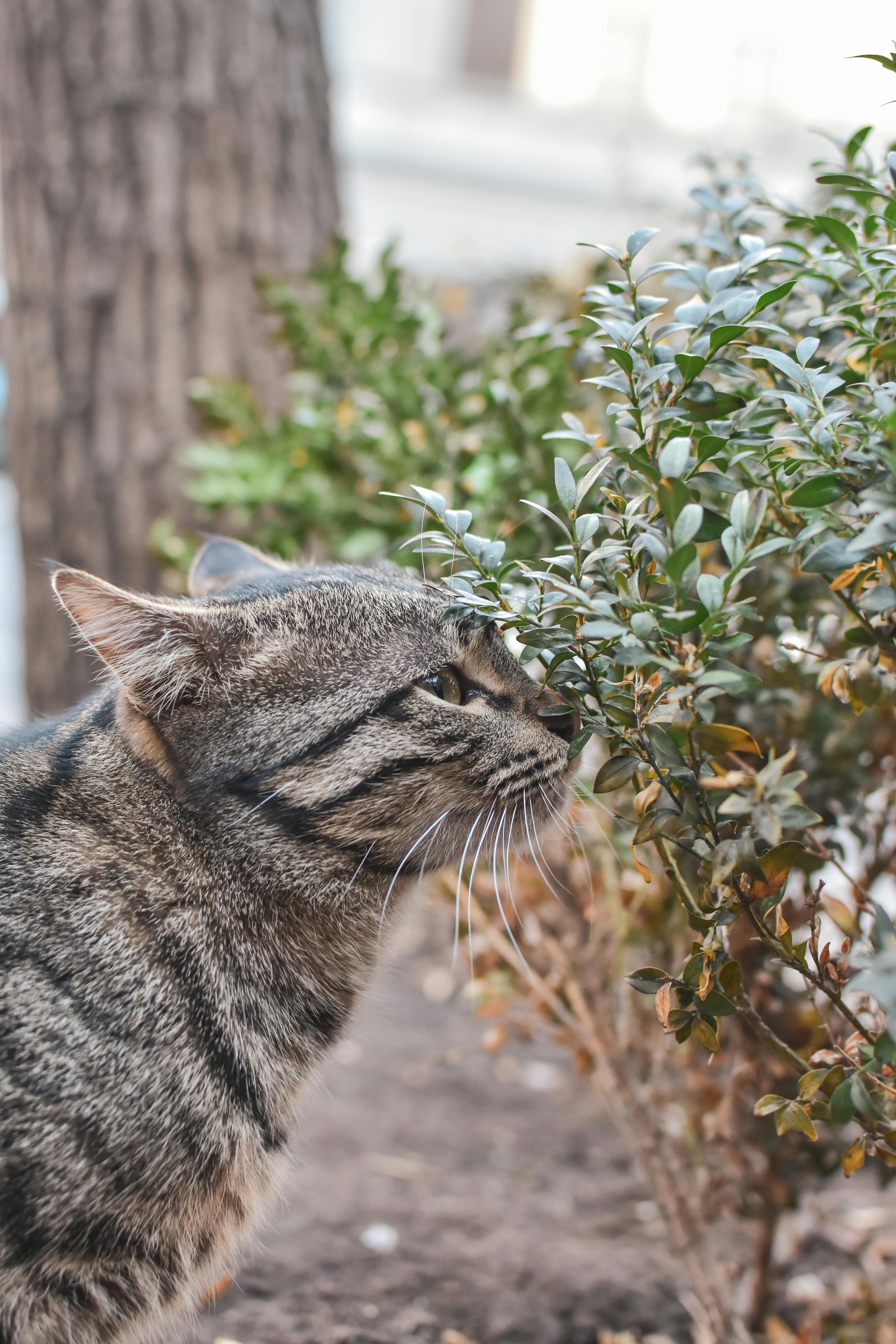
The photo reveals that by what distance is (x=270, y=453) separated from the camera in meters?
2.77

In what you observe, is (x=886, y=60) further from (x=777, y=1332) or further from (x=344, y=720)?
(x=777, y=1332)

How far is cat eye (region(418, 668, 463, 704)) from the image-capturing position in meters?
1.76

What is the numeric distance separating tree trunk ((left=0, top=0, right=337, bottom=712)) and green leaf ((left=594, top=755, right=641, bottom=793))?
2448 millimetres

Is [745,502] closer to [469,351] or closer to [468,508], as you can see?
[468,508]

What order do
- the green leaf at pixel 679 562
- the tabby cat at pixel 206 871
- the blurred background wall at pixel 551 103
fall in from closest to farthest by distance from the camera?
the green leaf at pixel 679 562, the tabby cat at pixel 206 871, the blurred background wall at pixel 551 103

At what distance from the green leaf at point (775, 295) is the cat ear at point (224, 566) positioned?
1.20 metres

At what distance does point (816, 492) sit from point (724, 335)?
23cm

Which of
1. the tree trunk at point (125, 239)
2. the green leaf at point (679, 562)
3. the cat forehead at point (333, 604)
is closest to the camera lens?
the green leaf at point (679, 562)

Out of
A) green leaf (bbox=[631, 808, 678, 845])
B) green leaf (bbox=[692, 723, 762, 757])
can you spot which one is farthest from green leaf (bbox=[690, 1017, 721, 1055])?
green leaf (bbox=[692, 723, 762, 757])

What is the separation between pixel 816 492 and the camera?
1132mm

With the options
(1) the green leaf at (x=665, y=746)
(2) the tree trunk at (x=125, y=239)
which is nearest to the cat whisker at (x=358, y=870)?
(1) the green leaf at (x=665, y=746)

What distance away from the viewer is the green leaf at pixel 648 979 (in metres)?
1.30

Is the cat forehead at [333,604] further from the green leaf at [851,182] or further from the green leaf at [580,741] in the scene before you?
the green leaf at [851,182]

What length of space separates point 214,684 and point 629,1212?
6.29ft
